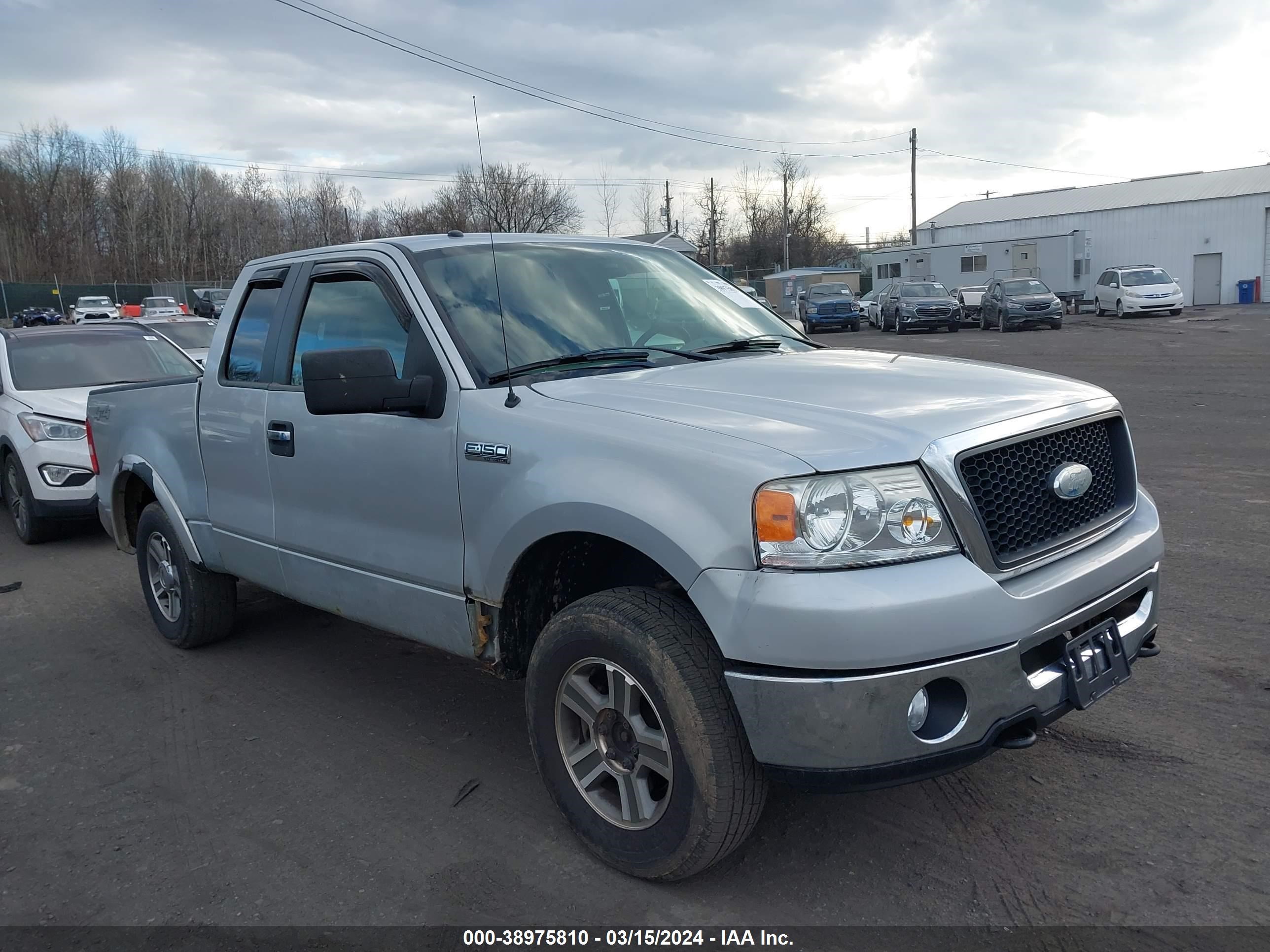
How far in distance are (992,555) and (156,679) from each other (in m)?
4.23

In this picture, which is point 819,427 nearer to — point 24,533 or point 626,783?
point 626,783

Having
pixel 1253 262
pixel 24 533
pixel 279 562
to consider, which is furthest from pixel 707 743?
pixel 1253 262

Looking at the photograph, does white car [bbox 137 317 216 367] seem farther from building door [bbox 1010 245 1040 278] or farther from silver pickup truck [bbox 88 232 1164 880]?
building door [bbox 1010 245 1040 278]

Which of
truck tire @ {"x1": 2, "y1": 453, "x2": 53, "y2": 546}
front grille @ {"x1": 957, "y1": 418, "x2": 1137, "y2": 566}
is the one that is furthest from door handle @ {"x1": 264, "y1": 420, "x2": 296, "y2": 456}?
truck tire @ {"x1": 2, "y1": 453, "x2": 53, "y2": 546}

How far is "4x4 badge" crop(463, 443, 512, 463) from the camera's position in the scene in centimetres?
317

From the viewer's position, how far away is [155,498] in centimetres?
559

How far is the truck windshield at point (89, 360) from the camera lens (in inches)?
350

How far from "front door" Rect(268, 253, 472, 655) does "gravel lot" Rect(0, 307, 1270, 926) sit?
25.0 inches

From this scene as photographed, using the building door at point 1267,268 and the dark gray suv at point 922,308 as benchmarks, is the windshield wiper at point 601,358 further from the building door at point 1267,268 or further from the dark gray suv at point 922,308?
the building door at point 1267,268

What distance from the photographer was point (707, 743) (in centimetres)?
265

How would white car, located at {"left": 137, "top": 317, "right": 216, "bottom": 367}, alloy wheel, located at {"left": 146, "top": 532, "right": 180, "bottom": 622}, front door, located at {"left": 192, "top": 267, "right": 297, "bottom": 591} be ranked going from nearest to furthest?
front door, located at {"left": 192, "top": 267, "right": 297, "bottom": 591} → alloy wheel, located at {"left": 146, "top": 532, "right": 180, "bottom": 622} → white car, located at {"left": 137, "top": 317, "right": 216, "bottom": 367}

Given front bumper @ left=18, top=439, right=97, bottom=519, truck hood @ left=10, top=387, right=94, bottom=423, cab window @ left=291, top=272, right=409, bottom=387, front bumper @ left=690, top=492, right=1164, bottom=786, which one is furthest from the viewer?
truck hood @ left=10, top=387, right=94, bottom=423

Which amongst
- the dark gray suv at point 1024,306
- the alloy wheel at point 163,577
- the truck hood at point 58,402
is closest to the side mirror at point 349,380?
the alloy wheel at point 163,577

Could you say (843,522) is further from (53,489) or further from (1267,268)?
(1267,268)
